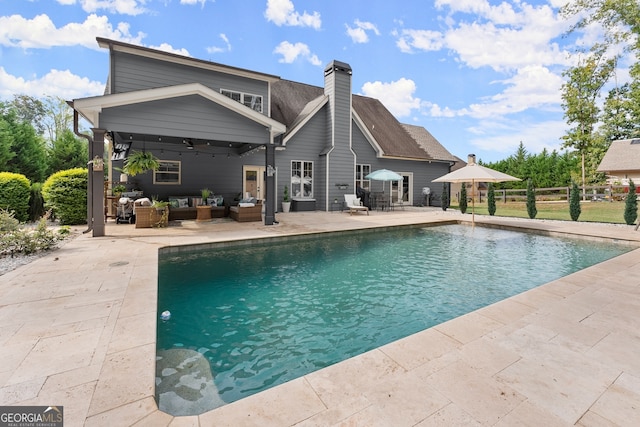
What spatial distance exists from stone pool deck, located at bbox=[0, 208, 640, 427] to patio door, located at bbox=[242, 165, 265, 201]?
30.3 ft

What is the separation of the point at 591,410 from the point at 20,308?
16.4 feet

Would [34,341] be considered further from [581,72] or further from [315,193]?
[581,72]

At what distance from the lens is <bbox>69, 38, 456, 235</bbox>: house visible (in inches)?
309

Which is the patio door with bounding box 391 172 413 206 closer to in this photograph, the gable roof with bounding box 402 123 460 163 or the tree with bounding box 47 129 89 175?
the gable roof with bounding box 402 123 460 163

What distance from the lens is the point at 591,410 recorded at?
1788 millimetres

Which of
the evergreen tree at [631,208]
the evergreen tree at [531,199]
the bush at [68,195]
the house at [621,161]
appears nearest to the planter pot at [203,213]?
the bush at [68,195]

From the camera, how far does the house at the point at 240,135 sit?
7.85 metres

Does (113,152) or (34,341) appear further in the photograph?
(113,152)

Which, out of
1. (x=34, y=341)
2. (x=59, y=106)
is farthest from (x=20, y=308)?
(x=59, y=106)

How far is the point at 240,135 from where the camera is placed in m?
9.01

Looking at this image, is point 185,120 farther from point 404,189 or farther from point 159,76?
point 404,189

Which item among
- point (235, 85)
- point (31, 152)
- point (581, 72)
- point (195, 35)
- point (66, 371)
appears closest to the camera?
point (66, 371)

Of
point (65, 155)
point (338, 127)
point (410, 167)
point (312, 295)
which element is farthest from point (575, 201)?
point (65, 155)

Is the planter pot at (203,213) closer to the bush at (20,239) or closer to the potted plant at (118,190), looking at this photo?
the potted plant at (118,190)
